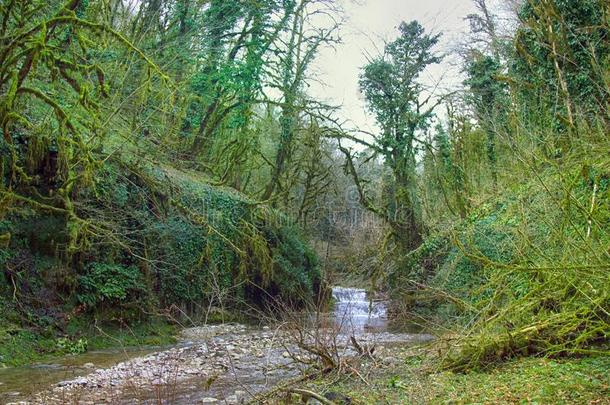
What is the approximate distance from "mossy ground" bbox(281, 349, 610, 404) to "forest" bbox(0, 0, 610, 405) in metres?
0.05

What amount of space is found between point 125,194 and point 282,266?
7.22 m

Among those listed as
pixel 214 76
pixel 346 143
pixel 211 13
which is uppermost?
pixel 211 13

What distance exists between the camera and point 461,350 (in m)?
7.63

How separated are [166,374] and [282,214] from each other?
11224 mm

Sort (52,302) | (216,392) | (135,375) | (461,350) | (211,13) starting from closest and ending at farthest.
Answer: (461,350) < (216,392) < (135,375) < (52,302) < (211,13)

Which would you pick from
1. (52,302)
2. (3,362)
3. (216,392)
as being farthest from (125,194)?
(216,392)

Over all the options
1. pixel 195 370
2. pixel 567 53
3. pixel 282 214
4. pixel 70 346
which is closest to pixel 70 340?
pixel 70 346

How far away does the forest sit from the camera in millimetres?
7258

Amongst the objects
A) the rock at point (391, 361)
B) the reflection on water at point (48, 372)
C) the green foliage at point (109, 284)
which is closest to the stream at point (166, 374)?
the reflection on water at point (48, 372)

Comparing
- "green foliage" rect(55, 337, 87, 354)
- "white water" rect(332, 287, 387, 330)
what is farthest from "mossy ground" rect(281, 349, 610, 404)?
"white water" rect(332, 287, 387, 330)

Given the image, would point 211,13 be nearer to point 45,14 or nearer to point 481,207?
point 45,14

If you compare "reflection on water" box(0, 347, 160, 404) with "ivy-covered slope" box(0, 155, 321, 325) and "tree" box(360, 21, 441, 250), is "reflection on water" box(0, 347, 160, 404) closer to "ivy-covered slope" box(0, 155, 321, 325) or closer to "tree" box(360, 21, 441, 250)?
"ivy-covered slope" box(0, 155, 321, 325)

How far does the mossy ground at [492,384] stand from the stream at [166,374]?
31.6 inches

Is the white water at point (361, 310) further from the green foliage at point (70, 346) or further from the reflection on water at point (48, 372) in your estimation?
the green foliage at point (70, 346)
